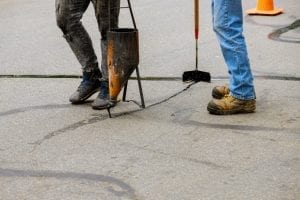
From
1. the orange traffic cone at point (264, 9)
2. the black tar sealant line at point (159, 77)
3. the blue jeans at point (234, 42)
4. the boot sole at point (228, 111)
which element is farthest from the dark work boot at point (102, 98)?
the orange traffic cone at point (264, 9)

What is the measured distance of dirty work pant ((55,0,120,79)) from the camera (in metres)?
5.32

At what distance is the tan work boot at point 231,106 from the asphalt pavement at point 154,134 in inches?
2.1

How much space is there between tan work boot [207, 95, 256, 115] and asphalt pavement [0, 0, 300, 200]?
0.18ft

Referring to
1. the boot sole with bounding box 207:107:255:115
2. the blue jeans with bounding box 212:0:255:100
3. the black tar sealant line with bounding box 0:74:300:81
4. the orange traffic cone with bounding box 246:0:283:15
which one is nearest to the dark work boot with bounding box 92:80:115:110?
the boot sole with bounding box 207:107:255:115

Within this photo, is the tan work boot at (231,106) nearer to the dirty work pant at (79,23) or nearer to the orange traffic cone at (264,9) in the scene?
the dirty work pant at (79,23)

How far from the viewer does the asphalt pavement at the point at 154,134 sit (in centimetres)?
389

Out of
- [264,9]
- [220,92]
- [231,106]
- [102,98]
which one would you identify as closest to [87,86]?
[102,98]

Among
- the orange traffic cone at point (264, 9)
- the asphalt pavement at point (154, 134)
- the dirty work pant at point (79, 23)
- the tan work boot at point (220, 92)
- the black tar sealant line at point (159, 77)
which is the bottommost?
the asphalt pavement at point (154, 134)

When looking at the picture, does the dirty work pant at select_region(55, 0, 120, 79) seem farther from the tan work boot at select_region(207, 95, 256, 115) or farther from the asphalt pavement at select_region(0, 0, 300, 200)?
the tan work boot at select_region(207, 95, 256, 115)

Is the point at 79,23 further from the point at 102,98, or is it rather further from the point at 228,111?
the point at 228,111

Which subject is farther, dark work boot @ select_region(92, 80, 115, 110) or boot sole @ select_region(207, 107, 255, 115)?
dark work boot @ select_region(92, 80, 115, 110)

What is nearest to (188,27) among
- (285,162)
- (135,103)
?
(135,103)

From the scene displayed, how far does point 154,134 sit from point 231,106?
760mm

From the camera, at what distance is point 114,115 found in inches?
211
